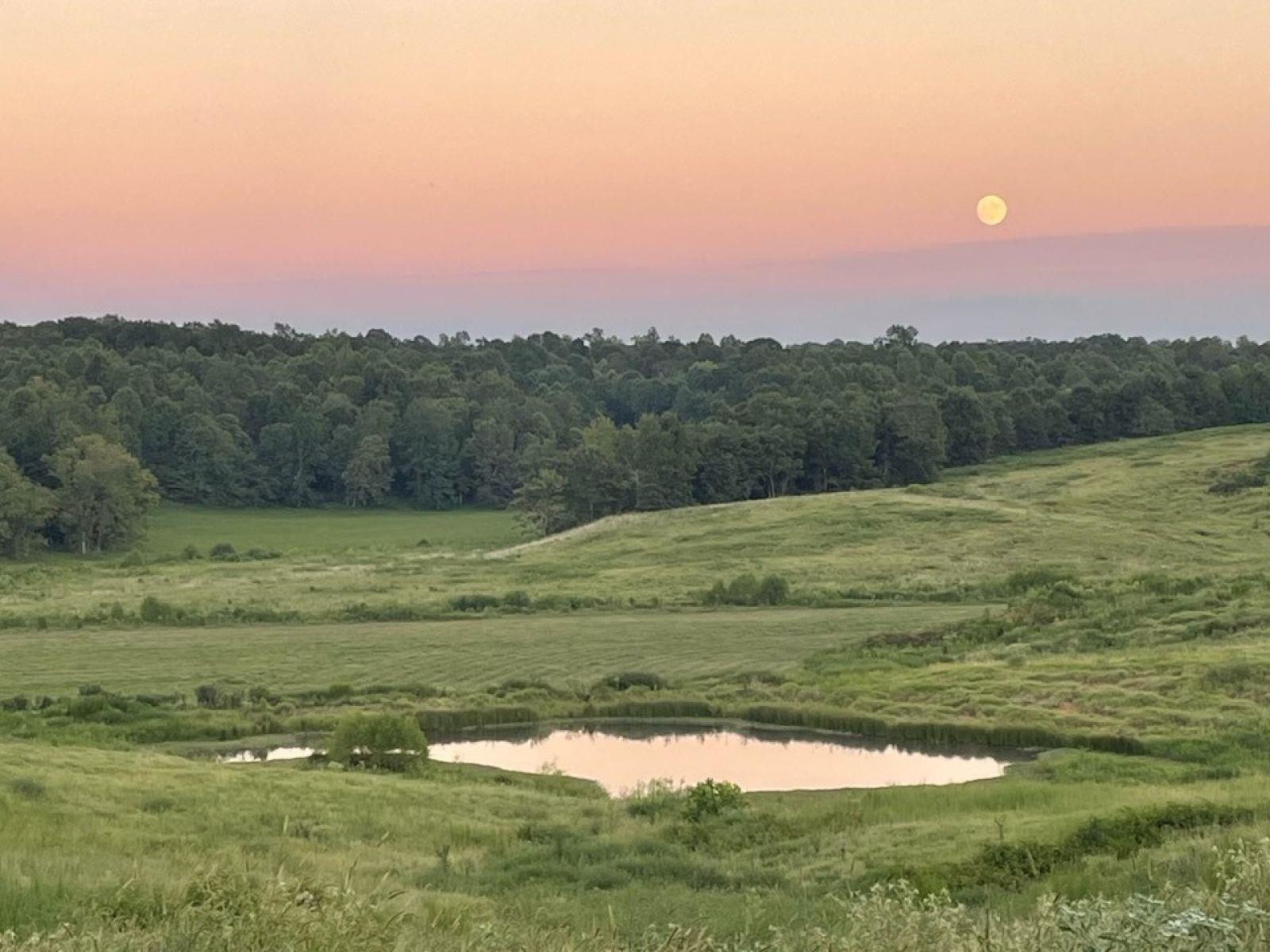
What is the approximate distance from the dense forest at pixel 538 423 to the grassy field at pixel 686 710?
43.0ft

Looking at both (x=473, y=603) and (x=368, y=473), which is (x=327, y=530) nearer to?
(x=368, y=473)

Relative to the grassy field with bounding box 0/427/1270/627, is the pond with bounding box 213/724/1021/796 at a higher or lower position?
lower

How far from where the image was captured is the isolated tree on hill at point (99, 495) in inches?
4456

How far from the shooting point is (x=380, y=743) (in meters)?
33.2

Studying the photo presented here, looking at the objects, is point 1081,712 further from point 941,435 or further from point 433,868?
point 941,435

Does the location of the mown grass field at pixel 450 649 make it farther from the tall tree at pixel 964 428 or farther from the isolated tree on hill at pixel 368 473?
the isolated tree on hill at pixel 368 473

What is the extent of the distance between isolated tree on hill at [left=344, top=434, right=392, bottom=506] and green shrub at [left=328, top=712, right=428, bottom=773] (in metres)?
118

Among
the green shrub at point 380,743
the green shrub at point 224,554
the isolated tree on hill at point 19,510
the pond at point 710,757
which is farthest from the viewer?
the isolated tree on hill at point 19,510

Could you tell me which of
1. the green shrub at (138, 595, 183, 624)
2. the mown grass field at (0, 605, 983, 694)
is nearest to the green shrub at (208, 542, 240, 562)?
the green shrub at (138, 595, 183, 624)

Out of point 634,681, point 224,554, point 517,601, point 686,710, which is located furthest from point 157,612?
point 224,554

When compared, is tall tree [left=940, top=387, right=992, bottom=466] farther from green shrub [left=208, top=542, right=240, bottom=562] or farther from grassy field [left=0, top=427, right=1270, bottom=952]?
green shrub [left=208, top=542, right=240, bottom=562]

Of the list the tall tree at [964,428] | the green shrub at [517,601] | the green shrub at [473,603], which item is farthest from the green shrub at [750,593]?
the tall tree at [964,428]

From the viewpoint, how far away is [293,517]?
462ft

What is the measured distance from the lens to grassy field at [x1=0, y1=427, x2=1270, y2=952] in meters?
10.7
